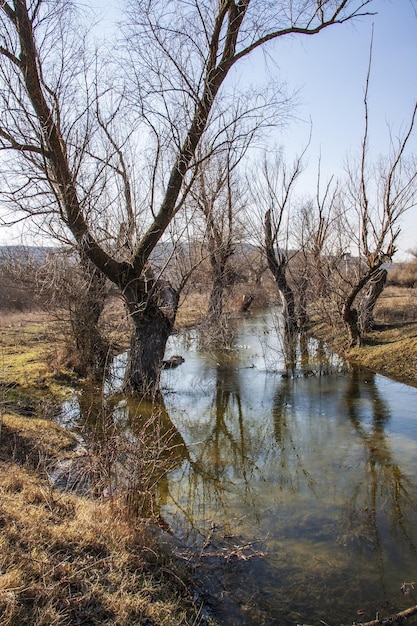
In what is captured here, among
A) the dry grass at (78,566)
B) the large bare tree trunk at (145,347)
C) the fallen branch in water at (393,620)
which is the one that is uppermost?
the large bare tree trunk at (145,347)

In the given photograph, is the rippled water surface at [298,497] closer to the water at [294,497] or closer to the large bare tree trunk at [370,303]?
the water at [294,497]

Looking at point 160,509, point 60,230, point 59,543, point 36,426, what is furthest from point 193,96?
point 59,543

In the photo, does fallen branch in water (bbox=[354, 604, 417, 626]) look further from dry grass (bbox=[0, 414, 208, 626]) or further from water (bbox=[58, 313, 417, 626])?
dry grass (bbox=[0, 414, 208, 626])

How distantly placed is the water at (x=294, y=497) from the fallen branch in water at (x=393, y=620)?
6cm

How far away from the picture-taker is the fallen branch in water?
3.43m

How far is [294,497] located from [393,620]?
6.67 feet

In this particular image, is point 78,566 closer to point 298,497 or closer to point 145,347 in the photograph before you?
point 298,497

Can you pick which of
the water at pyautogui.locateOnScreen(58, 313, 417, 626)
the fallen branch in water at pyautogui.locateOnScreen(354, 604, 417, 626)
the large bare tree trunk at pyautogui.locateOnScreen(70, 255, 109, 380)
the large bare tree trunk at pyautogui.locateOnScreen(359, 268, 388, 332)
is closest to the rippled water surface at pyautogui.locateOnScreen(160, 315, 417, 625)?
the water at pyautogui.locateOnScreen(58, 313, 417, 626)

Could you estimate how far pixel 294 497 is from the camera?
5484 millimetres

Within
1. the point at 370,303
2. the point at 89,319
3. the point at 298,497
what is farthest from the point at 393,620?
the point at 370,303

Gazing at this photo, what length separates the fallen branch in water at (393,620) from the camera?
3429 millimetres

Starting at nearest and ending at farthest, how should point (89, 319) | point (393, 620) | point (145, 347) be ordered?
point (393, 620) → point (145, 347) → point (89, 319)

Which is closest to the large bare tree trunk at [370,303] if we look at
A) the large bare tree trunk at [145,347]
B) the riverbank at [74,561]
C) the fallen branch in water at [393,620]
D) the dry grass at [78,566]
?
the large bare tree trunk at [145,347]

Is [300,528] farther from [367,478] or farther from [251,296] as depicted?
[251,296]
